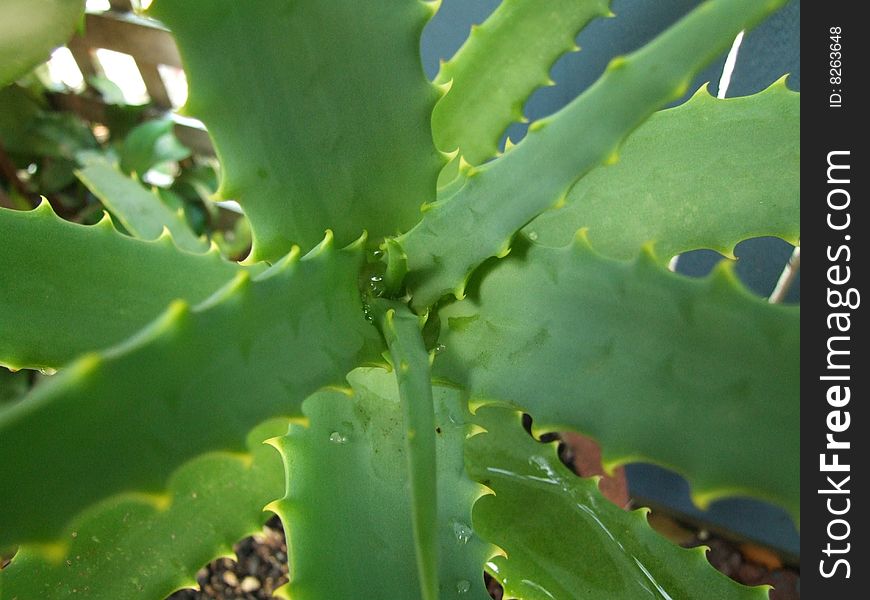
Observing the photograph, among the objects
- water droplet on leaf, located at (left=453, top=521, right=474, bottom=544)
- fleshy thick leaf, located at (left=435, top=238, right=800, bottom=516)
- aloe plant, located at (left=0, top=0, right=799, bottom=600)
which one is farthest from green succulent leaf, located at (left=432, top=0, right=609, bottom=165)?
water droplet on leaf, located at (left=453, top=521, right=474, bottom=544)

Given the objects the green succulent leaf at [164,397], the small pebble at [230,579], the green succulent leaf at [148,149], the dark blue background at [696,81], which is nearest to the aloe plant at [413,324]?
the green succulent leaf at [164,397]

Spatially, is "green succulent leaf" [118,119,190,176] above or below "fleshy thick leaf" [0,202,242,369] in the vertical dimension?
above

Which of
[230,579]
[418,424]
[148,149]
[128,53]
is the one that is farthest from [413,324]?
[128,53]

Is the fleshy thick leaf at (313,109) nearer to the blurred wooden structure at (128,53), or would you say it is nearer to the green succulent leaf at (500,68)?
the green succulent leaf at (500,68)

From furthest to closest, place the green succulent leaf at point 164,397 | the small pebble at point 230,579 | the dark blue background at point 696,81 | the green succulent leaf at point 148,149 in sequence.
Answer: the green succulent leaf at point 148,149 → the small pebble at point 230,579 → the dark blue background at point 696,81 → the green succulent leaf at point 164,397

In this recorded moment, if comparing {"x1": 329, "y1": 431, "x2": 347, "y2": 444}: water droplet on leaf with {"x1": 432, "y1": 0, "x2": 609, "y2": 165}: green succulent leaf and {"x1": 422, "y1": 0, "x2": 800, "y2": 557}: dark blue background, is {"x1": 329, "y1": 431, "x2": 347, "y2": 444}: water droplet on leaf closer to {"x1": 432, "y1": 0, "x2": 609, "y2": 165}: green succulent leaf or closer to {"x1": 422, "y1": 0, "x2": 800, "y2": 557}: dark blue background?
{"x1": 432, "y1": 0, "x2": 609, "y2": 165}: green succulent leaf

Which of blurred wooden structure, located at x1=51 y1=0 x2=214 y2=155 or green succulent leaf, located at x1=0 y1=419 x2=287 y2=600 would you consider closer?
green succulent leaf, located at x1=0 y1=419 x2=287 y2=600

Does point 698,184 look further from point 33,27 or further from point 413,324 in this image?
point 33,27
